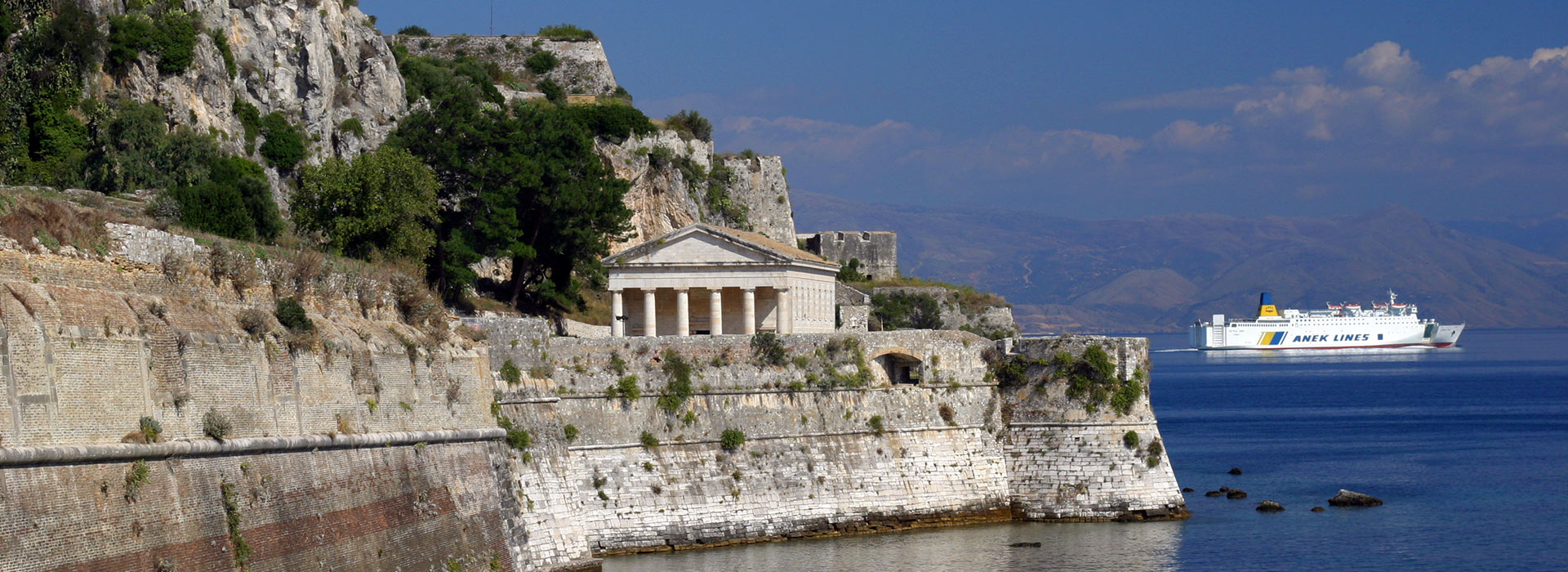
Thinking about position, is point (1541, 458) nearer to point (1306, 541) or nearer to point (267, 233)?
point (1306, 541)

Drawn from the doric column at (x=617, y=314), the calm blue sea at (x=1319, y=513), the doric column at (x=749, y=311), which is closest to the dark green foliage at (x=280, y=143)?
the doric column at (x=617, y=314)

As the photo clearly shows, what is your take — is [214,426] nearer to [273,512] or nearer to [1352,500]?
[273,512]

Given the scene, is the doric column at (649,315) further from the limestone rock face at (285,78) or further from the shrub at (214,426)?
the shrub at (214,426)

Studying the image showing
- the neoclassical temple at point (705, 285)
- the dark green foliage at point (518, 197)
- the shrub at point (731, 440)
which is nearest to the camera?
the shrub at point (731, 440)

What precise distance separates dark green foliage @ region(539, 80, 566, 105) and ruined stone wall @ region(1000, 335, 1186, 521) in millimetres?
42310

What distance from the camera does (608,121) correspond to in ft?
251

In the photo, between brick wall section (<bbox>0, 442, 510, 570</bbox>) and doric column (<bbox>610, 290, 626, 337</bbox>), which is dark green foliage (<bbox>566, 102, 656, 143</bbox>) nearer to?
doric column (<bbox>610, 290, 626, 337</bbox>)

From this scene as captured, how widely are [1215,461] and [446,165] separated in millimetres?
29966

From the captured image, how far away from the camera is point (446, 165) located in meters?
58.8

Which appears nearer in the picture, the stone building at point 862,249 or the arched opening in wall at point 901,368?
the arched opening in wall at point 901,368

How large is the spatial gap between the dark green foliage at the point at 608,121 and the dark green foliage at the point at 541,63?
1676 cm

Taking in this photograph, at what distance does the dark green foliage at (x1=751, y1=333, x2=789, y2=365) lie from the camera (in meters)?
42.1

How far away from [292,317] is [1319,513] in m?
31.2

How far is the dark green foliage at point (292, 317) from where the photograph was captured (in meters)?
28.3
